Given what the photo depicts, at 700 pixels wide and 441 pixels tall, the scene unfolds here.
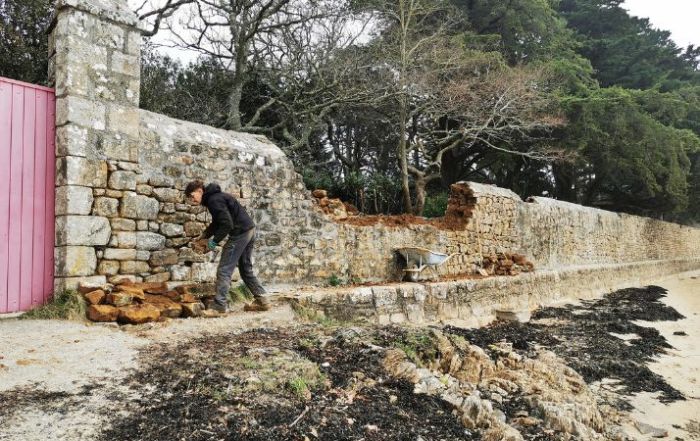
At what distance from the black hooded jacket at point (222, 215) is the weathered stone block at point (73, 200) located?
3.60 feet

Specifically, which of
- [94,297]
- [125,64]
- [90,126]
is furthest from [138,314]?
[125,64]

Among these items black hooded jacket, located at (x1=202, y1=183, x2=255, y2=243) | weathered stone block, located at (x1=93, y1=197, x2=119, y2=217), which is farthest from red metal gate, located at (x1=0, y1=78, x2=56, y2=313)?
black hooded jacket, located at (x1=202, y1=183, x2=255, y2=243)

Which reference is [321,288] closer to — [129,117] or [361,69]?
[129,117]

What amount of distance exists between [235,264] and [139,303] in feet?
3.37

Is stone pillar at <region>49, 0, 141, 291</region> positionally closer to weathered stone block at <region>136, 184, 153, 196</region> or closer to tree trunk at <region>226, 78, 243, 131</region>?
weathered stone block at <region>136, 184, 153, 196</region>

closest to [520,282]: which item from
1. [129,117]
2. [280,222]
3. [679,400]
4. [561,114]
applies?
[679,400]

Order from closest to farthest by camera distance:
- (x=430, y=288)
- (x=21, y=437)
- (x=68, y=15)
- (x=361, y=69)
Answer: (x=21, y=437) < (x=68, y=15) < (x=430, y=288) < (x=361, y=69)

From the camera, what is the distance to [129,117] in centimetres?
522

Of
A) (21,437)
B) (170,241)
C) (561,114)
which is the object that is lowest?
(21,437)

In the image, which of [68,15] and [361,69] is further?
[361,69]

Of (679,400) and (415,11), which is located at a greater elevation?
(415,11)

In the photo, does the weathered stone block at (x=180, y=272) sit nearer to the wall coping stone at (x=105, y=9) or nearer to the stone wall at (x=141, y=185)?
the stone wall at (x=141, y=185)

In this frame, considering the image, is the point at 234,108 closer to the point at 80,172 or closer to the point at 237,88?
the point at 237,88

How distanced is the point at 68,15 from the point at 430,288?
19.7ft
